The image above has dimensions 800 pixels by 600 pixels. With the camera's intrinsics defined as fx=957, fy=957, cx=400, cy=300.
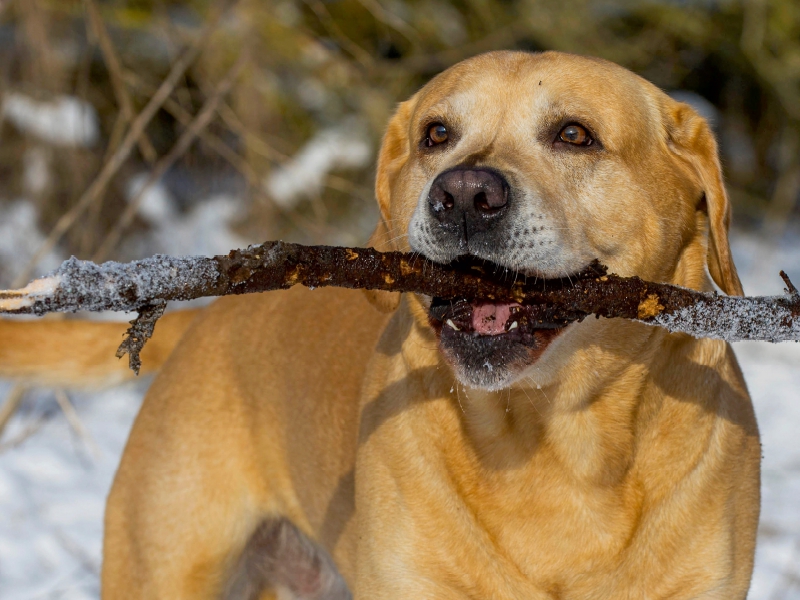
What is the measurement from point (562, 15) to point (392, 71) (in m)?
2.02

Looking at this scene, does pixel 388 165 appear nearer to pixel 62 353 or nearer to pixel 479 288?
pixel 479 288

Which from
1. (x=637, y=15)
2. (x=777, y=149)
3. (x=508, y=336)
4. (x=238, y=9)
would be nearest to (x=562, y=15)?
(x=637, y=15)

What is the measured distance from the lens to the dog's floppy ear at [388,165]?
3.16 meters

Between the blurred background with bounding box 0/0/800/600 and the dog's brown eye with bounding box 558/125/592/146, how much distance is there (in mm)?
2161

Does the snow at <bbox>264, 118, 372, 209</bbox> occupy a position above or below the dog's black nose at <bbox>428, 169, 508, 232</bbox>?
above

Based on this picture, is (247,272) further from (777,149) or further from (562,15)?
(777,149)

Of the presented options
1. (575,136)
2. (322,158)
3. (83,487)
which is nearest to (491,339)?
(575,136)

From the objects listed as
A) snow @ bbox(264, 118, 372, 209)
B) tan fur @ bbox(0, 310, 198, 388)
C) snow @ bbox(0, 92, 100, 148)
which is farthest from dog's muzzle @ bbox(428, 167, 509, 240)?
snow @ bbox(264, 118, 372, 209)

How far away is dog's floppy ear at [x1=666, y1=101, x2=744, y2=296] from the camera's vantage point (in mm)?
2680

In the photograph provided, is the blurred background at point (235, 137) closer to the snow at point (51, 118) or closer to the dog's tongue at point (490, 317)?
the snow at point (51, 118)

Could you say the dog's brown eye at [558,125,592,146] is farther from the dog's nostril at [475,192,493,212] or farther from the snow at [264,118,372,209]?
the snow at [264,118,372,209]

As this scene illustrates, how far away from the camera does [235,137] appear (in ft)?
29.0

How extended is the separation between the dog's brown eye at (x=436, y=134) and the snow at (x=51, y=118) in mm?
3828

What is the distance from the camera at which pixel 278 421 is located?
3.44 metres
